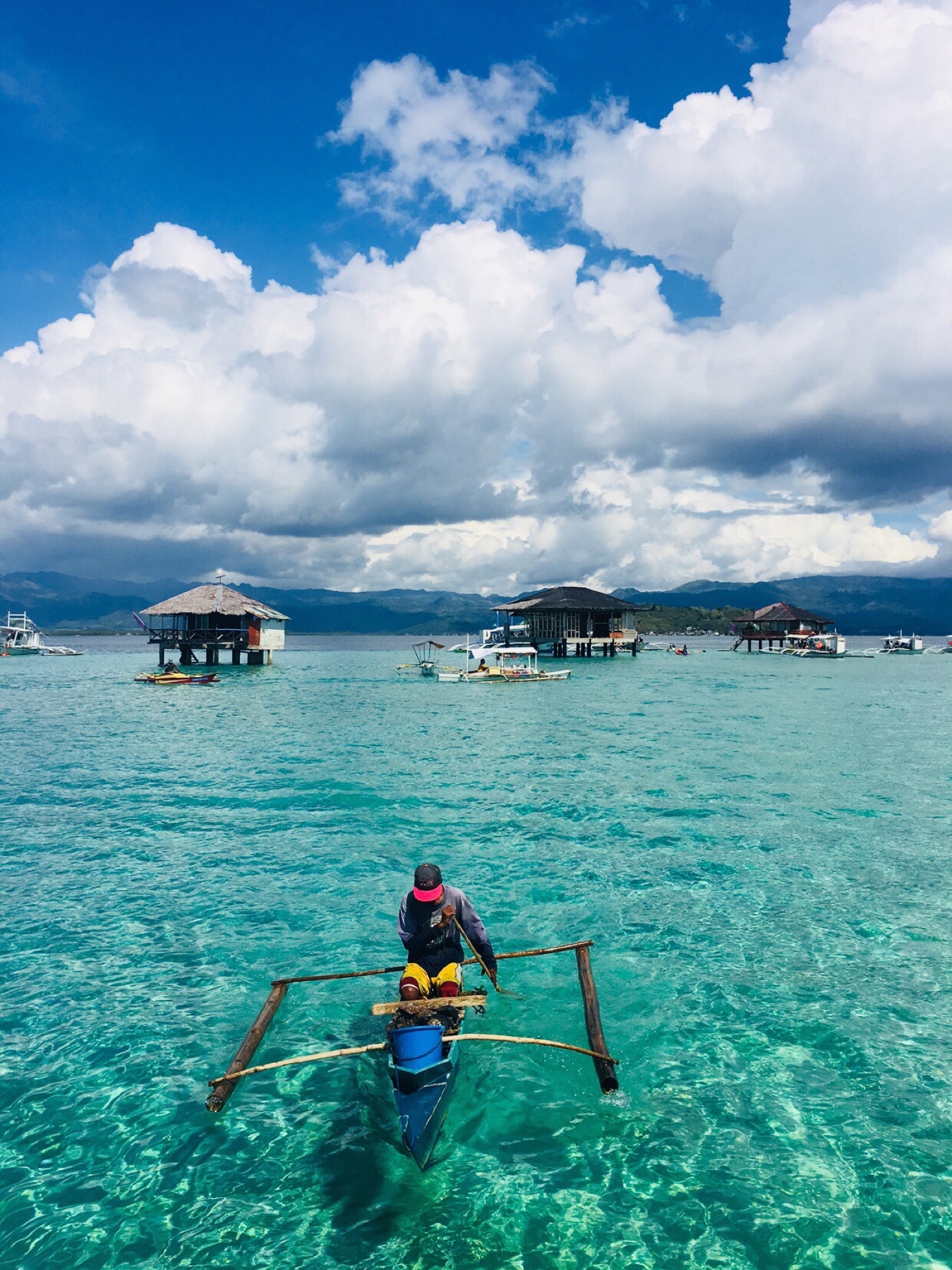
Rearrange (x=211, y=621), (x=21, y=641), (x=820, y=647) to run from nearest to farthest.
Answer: (x=211, y=621) → (x=820, y=647) → (x=21, y=641)

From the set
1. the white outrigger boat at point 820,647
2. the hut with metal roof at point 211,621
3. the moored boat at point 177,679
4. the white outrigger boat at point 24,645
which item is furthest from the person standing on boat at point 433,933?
the white outrigger boat at point 24,645

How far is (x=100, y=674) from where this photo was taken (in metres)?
69.5

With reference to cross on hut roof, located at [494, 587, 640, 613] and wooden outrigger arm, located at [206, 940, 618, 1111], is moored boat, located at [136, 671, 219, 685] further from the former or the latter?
wooden outrigger arm, located at [206, 940, 618, 1111]

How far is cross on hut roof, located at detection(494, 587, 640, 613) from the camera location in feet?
261

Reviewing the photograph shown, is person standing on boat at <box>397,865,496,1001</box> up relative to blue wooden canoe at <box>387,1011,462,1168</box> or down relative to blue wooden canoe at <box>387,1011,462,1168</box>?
up

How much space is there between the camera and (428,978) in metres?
7.61

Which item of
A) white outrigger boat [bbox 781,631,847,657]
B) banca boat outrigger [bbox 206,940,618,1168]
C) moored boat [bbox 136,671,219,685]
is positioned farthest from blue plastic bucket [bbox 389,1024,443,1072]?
white outrigger boat [bbox 781,631,847,657]

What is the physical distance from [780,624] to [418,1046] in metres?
116

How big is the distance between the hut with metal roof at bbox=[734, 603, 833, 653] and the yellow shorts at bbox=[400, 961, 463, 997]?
104515mm

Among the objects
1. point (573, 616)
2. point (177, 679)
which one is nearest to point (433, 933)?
point (177, 679)

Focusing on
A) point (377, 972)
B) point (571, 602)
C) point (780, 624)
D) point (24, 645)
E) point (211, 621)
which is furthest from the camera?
point (780, 624)

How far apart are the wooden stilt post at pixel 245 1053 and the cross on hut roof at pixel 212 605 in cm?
5919

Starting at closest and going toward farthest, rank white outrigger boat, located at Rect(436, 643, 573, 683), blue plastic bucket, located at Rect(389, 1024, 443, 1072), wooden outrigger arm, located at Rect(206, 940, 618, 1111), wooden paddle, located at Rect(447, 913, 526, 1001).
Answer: blue plastic bucket, located at Rect(389, 1024, 443, 1072), wooden outrigger arm, located at Rect(206, 940, 618, 1111), wooden paddle, located at Rect(447, 913, 526, 1001), white outrigger boat, located at Rect(436, 643, 573, 683)

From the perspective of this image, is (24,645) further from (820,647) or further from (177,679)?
(820,647)
